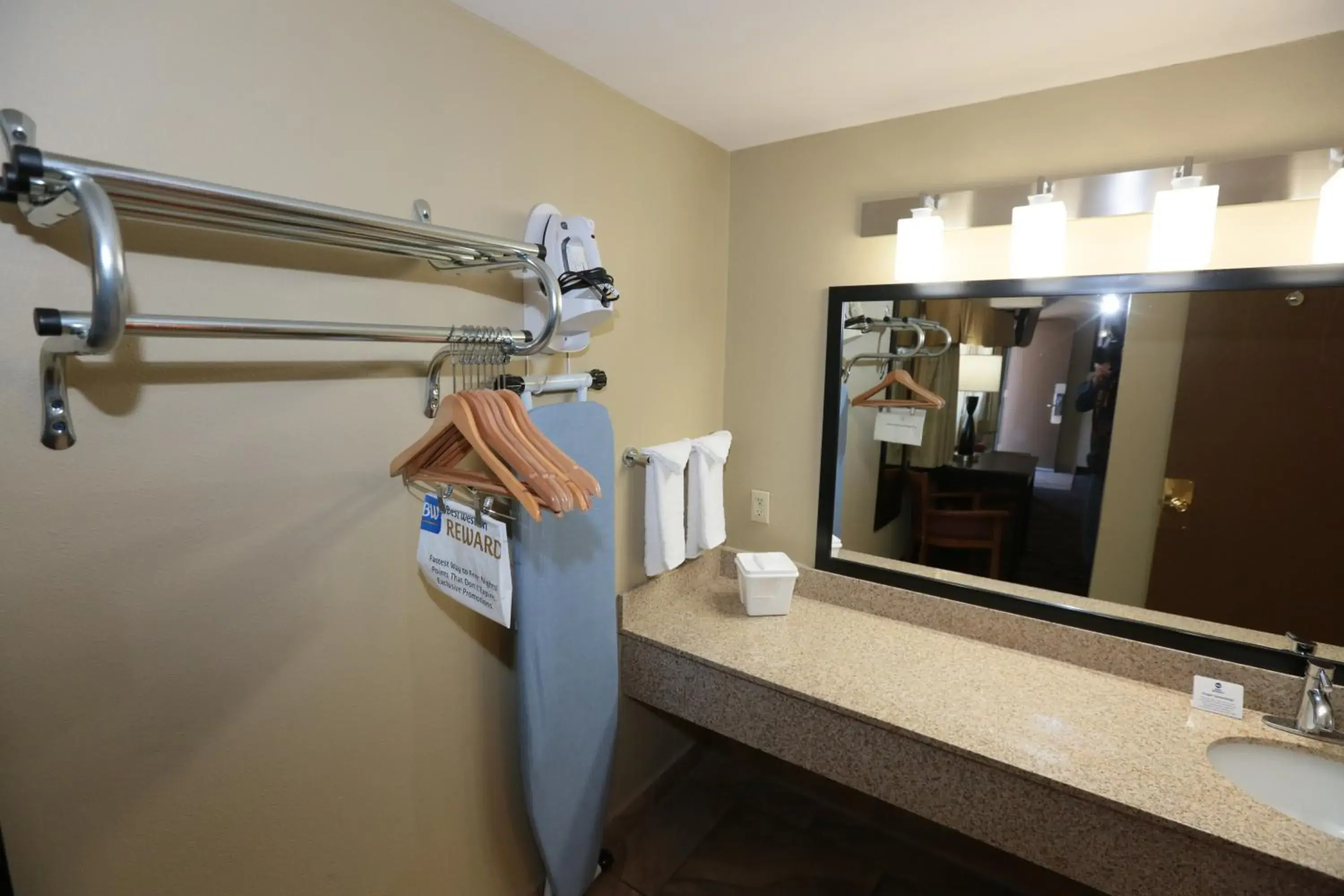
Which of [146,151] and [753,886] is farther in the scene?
[753,886]

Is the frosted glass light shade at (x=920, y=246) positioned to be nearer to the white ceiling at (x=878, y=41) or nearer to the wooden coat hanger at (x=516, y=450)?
the white ceiling at (x=878, y=41)

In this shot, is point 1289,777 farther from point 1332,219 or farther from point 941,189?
point 941,189

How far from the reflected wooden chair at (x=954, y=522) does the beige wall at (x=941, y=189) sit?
1.10 feet

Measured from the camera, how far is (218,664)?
3.25 ft

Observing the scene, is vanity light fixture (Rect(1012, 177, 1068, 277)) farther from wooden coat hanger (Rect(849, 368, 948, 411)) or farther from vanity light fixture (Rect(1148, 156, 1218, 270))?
wooden coat hanger (Rect(849, 368, 948, 411))

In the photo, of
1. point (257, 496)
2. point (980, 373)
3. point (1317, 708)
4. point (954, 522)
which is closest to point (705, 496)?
point (954, 522)

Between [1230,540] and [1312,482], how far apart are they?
20 cm

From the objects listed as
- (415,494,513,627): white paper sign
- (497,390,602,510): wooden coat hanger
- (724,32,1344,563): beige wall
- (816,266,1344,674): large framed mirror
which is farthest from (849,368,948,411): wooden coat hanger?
(415,494,513,627): white paper sign

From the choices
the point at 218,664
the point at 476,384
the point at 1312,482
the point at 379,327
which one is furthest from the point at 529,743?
the point at 1312,482

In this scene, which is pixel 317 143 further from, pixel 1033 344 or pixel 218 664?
pixel 1033 344

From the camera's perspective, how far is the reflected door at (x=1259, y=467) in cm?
132

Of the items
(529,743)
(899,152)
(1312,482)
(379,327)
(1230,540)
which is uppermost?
Result: (899,152)

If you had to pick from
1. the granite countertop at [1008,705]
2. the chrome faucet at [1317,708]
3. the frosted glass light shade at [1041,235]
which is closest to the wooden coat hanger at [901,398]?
the frosted glass light shade at [1041,235]

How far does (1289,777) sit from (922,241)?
57.5 inches
